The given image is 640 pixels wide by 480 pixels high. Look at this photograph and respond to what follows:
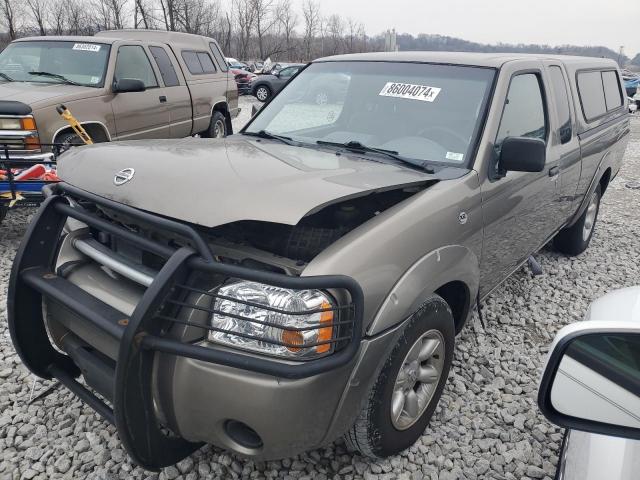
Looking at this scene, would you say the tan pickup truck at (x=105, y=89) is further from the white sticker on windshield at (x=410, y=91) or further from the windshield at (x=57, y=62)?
the white sticker on windshield at (x=410, y=91)

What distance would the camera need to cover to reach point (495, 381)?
10.6 ft

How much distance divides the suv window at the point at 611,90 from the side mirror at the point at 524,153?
3091 millimetres

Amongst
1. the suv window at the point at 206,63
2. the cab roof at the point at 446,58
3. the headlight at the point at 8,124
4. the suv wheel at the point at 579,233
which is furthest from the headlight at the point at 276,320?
the suv window at the point at 206,63

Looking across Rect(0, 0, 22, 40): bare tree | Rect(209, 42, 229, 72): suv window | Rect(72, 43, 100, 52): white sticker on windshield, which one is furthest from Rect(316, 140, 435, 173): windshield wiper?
Rect(0, 0, 22, 40): bare tree

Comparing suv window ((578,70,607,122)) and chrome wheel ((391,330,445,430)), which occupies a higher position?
suv window ((578,70,607,122))

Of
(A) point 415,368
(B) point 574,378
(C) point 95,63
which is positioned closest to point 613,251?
(A) point 415,368

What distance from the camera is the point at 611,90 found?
537 cm

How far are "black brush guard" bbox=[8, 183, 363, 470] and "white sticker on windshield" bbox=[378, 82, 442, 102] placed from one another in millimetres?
1765

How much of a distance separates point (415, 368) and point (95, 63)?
630cm

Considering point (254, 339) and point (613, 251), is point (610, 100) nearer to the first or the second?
point (613, 251)

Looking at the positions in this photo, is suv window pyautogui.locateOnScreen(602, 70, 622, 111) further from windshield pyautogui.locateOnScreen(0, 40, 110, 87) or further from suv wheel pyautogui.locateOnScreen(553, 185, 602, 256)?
windshield pyautogui.locateOnScreen(0, 40, 110, 87)

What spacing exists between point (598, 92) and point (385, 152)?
10.3 feet

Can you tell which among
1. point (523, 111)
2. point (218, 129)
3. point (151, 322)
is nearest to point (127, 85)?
point (218, 129)

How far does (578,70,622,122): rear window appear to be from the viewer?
443cm
